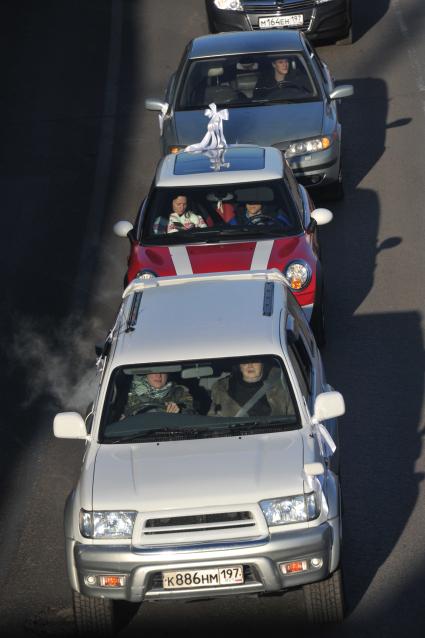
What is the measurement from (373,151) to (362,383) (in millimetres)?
7282

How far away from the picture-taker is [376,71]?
882 inches

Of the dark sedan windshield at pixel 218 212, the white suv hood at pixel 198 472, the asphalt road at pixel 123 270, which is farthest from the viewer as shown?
the dark sedan windshield at pixel 218 212

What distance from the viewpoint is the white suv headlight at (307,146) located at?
16125mm

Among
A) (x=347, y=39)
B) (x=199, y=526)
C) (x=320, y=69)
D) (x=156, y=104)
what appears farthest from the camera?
(x=347, y=39)

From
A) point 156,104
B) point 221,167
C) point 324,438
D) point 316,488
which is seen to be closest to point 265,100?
point 156,104

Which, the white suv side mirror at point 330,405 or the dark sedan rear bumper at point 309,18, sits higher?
the white suv side mirror at point 330,405

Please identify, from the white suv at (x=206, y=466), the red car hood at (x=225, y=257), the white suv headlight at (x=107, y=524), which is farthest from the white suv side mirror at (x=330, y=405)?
the red car hood at (x=225, y=257)

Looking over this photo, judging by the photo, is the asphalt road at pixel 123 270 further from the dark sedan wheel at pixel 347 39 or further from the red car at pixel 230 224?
the red car at pixel 230 224

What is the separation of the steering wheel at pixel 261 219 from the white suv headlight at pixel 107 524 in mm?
5569

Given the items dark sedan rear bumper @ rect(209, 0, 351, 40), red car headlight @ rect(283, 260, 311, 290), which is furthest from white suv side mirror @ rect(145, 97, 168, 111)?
red car headlight @ rect(283, 260, 311, 290)

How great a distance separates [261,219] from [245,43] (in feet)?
16.4

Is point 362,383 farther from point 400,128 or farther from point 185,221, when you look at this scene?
point 400,128

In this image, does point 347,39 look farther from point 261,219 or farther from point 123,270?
point 261,219

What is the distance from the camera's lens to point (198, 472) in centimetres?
842
